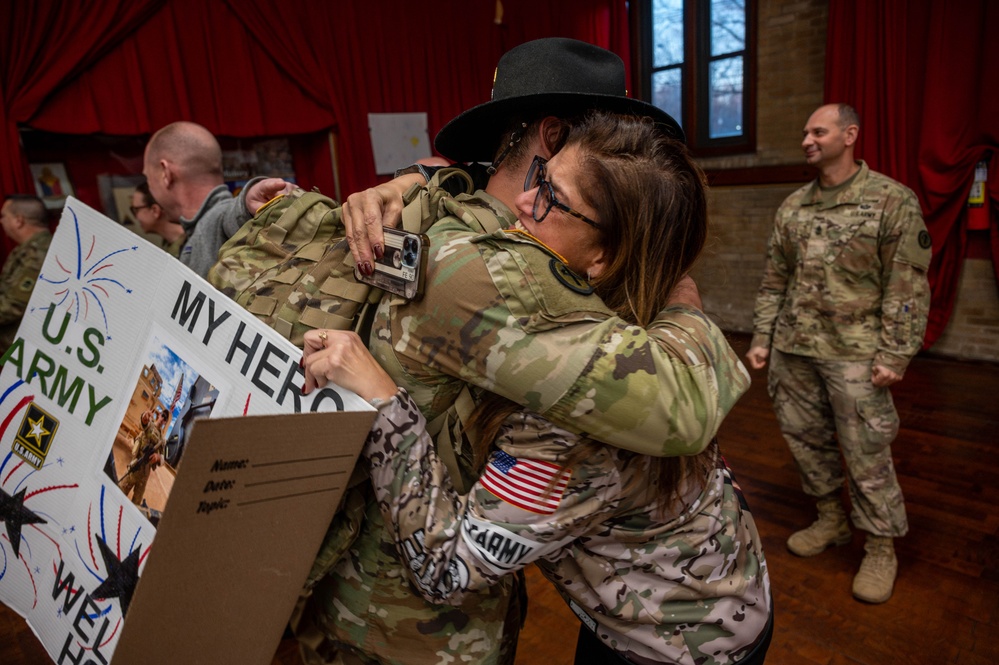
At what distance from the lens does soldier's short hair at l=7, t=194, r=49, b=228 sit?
13.0 ft

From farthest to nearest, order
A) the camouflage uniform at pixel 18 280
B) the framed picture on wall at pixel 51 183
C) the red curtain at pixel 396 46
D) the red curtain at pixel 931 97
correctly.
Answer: the red curtain at pixel 396 46 → the red curtain at pixel 931 97 → the framed picture on wall at pixel 51 183 → the camouflage uniform at pixel 18 280

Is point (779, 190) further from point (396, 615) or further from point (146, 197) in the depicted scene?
point (396, 615)

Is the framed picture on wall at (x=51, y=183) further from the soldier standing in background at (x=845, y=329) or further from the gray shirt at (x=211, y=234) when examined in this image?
the soldier standing in background at (x=845, y=329)

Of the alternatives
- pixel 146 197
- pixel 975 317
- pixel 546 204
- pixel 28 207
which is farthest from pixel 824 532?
pixel 28 207

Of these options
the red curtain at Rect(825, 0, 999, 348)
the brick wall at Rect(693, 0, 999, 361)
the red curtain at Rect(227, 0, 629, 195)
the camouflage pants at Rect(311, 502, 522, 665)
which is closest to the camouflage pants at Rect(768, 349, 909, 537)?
the camouflage pants at Rect(311, 502, 522, 665)

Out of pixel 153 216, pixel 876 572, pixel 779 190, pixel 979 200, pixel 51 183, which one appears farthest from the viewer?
pixel 779 190

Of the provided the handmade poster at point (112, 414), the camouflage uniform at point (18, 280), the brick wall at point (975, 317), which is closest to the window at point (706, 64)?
the brick wall at point (975, 317)

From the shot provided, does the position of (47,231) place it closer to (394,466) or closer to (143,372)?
(143,372)

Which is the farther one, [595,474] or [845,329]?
[845,329]

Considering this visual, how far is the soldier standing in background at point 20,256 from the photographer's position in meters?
3.64

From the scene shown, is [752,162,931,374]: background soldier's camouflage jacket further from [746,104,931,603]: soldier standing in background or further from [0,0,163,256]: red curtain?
[0,0,163,256]: red curtain

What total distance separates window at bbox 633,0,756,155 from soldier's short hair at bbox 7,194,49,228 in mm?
5371

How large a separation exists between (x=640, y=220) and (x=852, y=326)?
2.10m

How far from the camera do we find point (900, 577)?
256 centimetres
